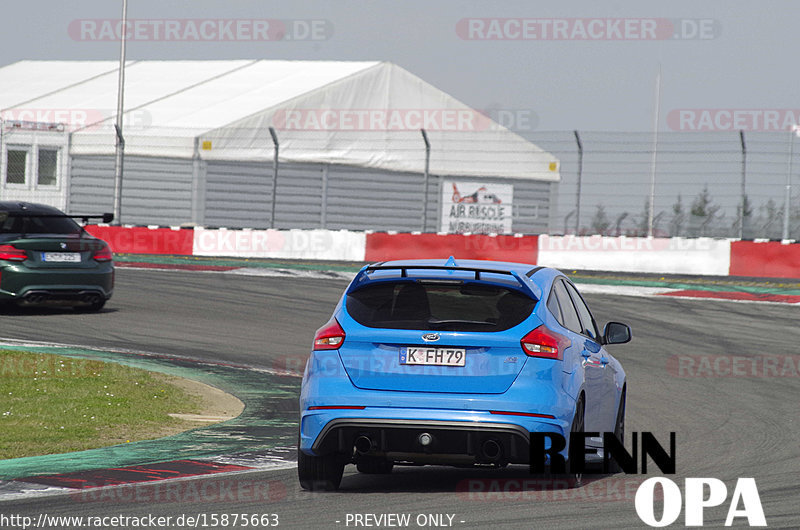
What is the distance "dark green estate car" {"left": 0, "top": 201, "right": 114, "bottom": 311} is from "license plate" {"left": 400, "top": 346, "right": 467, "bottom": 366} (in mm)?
10942

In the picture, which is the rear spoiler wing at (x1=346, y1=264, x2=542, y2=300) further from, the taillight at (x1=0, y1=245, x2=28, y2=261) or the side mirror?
the taillight at (x1=0, y1=245, x2=28, y2=261)

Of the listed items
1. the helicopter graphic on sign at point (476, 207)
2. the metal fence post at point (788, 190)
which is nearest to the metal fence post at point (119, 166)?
the helicopter graphic on sign at point (476, 207)

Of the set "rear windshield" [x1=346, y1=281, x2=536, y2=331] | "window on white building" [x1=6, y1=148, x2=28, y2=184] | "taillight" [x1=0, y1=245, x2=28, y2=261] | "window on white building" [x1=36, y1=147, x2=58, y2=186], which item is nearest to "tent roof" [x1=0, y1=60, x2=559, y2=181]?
"window on white building" [x1=36, y1=147, x2=58, y2=186]

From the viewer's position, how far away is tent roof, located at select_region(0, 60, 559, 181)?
127 feet

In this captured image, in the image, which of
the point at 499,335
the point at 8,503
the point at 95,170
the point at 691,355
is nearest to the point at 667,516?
the point at 499,335

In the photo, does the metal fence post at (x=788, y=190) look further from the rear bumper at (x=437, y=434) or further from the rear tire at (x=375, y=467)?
the rear bumper at (x=437, y=434)

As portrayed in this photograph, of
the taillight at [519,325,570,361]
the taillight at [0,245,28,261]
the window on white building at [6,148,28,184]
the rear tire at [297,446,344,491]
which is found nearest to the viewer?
the taillight at [519,325,570,361]

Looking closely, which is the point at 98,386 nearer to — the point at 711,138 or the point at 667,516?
the point at 667,516

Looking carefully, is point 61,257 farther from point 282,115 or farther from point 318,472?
point 282,115

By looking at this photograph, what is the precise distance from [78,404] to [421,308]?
14.7 ft

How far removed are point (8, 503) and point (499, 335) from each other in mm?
2891

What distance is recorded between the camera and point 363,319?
745 centimetres

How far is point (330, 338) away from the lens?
742cm

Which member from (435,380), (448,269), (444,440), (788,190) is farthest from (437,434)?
(788,190)
